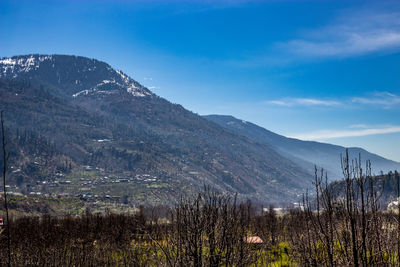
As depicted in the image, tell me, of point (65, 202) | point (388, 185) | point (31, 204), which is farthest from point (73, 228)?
point (388, 185)

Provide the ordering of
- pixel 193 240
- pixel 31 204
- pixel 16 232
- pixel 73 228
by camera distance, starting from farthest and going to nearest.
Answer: pixel 31 204, pixel 73 228, pixel 16 232, pixel 193 240

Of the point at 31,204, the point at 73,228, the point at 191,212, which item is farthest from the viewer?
the point at 31,204

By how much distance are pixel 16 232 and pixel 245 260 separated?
23.4m

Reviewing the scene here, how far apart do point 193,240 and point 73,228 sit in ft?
73.9

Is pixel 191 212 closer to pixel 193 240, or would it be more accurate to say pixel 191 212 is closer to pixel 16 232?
pixel 193 240

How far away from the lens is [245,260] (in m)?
10.0

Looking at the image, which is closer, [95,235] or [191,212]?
[191,212]

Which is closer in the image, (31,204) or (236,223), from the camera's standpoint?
(236,223)

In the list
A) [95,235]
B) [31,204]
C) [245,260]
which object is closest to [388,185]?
[31,204]

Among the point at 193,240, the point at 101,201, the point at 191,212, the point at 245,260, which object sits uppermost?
the point at 191,212

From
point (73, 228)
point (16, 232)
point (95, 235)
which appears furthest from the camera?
point (95, 235)

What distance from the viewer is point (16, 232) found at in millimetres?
26656

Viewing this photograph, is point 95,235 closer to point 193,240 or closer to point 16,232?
point 16,232

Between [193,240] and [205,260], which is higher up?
[193,240]
